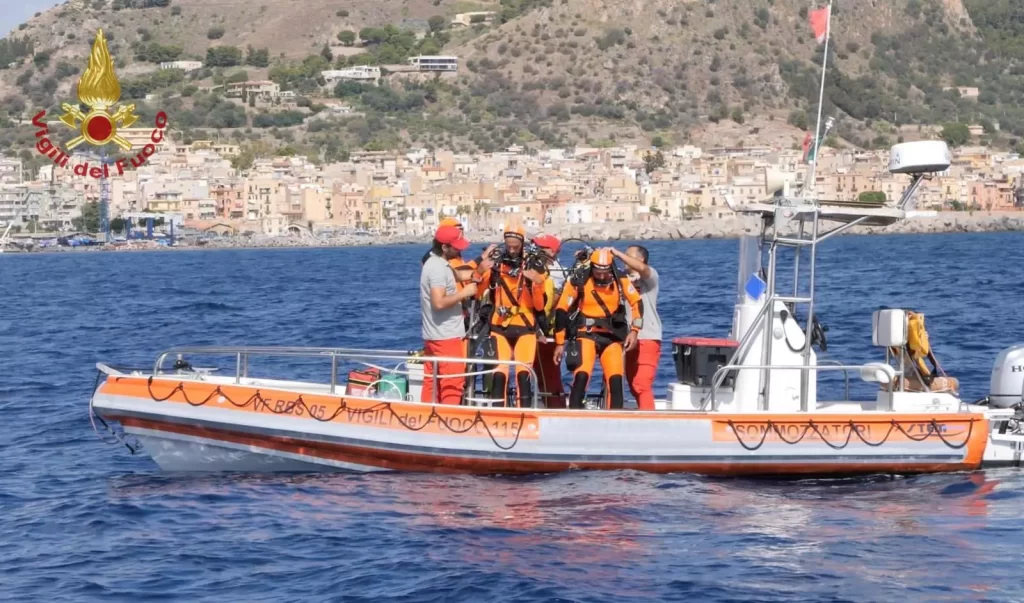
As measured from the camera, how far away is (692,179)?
443 feet

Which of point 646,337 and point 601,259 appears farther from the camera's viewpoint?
point 646,337

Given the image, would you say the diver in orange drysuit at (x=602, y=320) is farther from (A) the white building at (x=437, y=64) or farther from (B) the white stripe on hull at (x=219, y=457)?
(A) the white building at (x=437, y=64)

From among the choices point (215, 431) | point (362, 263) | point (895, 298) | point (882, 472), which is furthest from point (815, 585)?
point (362, 263)

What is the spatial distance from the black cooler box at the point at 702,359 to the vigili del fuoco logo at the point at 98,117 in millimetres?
72258

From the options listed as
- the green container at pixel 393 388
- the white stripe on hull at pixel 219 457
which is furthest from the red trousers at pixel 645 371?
the white stripe on hull at pixel 219 457

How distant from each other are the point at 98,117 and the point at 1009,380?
4707 inches

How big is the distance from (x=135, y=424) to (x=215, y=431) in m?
0.65

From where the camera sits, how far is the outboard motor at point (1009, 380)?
12.2 meters

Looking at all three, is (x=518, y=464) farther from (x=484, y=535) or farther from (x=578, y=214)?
(x=578, y=214)

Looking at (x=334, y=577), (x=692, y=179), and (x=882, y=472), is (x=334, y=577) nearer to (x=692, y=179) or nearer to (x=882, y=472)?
(x=882, y=472)

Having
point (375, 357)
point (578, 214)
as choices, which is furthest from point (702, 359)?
point (578, 214)

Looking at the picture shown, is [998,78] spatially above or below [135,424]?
above

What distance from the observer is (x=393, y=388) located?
12461mm

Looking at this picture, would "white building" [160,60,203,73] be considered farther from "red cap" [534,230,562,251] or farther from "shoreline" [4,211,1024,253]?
"red cap" [534,230,562,251]
